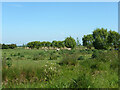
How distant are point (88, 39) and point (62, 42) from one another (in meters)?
14.0

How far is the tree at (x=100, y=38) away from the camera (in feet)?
177


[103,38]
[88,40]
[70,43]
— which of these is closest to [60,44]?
[70,43]

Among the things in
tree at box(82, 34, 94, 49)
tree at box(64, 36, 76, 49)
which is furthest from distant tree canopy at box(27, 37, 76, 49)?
tree at box(82, 34, 94, 49)

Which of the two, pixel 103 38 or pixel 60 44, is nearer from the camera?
pixel 103 38

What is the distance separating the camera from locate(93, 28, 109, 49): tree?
177 ft

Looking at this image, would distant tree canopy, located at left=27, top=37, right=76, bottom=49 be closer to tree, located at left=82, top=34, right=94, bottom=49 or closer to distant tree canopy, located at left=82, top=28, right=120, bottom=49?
tree, located at left=82, top=34, right=94, bottom=49

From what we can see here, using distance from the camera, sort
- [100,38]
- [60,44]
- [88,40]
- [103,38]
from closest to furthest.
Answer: [100,38] → [103,38] → [88,40] → [60,44]

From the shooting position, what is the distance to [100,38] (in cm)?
5525

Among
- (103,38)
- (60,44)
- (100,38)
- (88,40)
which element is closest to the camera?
(100,38)

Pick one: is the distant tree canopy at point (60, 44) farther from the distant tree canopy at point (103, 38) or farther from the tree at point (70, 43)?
the distant tree canopy at point (103, 38)

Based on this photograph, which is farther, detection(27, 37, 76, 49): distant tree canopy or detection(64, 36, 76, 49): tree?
detection(27, 37, 76, 49): distant tree canopy

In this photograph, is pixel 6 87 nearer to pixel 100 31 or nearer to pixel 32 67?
pixel 32 67

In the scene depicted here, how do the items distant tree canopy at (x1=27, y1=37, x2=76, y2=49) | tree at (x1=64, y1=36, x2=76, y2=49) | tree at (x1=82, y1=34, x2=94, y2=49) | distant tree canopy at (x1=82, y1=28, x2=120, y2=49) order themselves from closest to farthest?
distant tree canopy at (x1=82, y1=28, x2=120, y2=49)
tree at (x1=82, y1=34, x2=94, y2=49)
tree at (x1=64, y1=36, x2=76, y2=49)
distant tree canopy at (x1=27, y1=37, x2=76, y2=49)

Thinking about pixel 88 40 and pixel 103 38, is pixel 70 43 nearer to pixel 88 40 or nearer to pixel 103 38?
pixel 88 40
